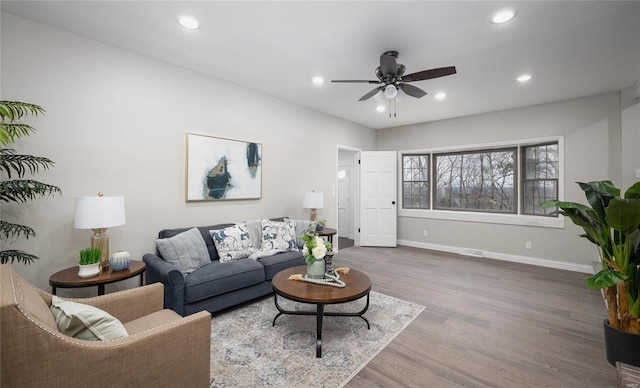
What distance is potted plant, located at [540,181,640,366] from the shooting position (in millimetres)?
1818

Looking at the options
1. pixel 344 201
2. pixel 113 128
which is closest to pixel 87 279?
pixel 113 128

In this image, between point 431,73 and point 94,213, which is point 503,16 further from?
point 94,213

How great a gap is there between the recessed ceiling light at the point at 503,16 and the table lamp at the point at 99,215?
140 inches

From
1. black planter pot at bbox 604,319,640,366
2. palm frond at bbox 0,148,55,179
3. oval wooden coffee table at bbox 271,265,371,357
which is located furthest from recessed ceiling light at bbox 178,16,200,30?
black planter pot at bbox 604,319,640,366

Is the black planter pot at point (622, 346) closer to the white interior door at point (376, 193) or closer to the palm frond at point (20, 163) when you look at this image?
the white interior door at point (376, 193)

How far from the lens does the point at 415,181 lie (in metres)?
6.14

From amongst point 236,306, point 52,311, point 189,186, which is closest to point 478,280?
point 236,306

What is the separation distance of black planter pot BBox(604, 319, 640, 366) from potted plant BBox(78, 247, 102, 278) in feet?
13.3

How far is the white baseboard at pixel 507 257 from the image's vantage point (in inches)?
167

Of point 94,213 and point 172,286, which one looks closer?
point 94,213

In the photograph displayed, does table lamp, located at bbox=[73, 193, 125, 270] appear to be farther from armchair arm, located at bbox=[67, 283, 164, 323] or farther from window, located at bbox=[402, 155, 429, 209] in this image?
window, located at bbox=[402, 155, 429, 209]

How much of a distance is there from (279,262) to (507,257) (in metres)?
4.27

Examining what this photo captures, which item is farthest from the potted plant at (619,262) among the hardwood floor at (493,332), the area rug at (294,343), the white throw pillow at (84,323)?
the white throw pillow at (84,323)

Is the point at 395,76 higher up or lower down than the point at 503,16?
lower down
